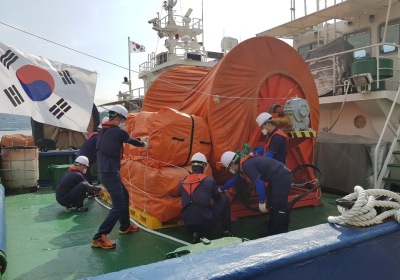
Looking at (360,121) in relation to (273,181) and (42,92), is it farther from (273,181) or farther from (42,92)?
(42,92)

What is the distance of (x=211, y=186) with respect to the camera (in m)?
4.32

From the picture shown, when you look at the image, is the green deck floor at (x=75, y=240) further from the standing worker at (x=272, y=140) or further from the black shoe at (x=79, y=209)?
the standing worker at (x=272, y=140)

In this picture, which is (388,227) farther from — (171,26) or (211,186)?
(171,26)

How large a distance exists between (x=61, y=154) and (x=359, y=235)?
A: 9.56 metres

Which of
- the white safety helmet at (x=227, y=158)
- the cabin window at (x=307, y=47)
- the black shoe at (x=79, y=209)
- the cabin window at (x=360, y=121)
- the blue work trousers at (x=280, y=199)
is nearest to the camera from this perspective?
the blue work trousers at (x=280, y=199)

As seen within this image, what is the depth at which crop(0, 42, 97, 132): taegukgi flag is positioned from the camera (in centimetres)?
518

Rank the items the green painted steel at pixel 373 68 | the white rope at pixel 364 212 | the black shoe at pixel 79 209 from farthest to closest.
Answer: the green painted steel at pixel 373 68 → the black shoe at pixel 79 209 → the white rope at pixel 364 212

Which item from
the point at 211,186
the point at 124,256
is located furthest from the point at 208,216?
the point at 124,256

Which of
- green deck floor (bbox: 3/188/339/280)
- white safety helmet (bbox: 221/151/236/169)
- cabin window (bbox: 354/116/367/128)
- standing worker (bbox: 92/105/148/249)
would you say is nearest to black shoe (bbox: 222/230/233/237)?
green deck floor (bbox: 3/188/339/280)

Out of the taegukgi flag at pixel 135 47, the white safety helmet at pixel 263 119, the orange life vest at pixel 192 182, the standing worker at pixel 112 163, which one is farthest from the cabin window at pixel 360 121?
the taegukgi flag at pixel 135 47

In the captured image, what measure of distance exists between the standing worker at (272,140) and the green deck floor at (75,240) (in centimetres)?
121

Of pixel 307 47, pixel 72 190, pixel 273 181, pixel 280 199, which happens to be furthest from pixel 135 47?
pixel 280 199

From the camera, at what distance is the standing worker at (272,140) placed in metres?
4.94

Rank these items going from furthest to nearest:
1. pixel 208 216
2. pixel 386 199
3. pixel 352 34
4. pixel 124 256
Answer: pixel 352 34
pixel 208 216
pixel 124 256
pixel 386 199
